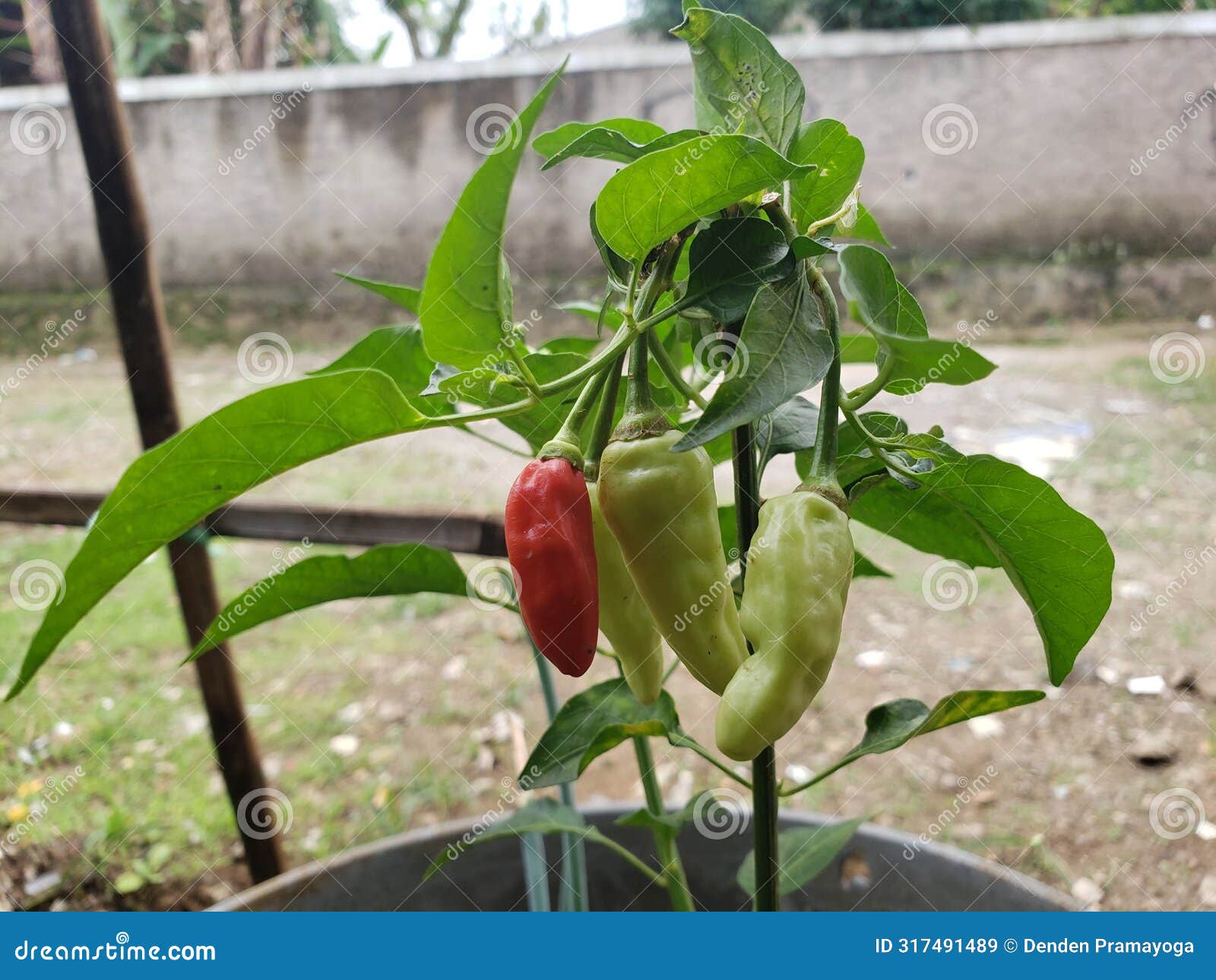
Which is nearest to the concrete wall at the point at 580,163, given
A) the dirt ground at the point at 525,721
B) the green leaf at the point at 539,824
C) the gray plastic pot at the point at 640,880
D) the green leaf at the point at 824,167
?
the dirt ground at the point at 525,721

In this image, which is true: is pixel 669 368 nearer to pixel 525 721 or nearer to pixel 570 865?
pixel 570 865

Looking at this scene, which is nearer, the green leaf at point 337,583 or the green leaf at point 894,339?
the green leaf at point 894,339

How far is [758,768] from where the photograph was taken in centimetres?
45

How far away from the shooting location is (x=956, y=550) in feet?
1.56

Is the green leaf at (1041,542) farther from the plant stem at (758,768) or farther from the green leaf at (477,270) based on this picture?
the green leaf at (477,270)

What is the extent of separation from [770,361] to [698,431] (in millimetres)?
40

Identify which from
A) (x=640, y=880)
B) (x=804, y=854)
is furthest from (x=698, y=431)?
(x=640, y=880)

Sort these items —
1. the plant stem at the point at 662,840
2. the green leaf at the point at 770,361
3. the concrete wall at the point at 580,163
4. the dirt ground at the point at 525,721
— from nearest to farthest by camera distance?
the green leaf at the point at 770,361 < the plant stem at the point at 662,840 < the dirt ground at the point at 525,721 < the concrete wall at the point at 580,163

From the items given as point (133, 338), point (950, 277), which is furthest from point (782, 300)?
point (950, 277)

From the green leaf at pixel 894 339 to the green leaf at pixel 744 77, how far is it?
0.26ft

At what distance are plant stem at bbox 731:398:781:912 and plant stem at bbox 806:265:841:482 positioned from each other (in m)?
0.04

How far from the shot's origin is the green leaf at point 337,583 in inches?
18.9
